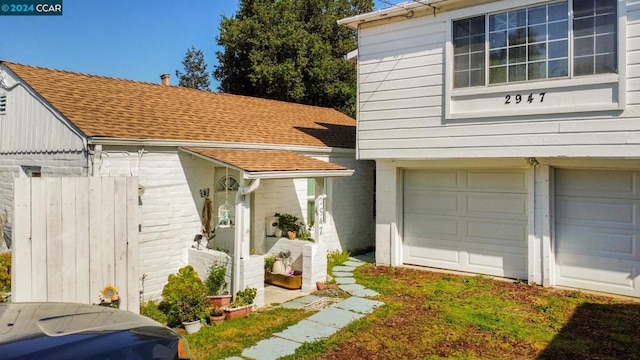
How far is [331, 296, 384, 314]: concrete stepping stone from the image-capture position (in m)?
7.07

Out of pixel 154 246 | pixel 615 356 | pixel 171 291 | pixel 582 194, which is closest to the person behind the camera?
pixel 615 356

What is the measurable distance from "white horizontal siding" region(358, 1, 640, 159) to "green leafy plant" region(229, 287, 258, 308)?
13.9ft

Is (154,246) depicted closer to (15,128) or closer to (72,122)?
(72,122)

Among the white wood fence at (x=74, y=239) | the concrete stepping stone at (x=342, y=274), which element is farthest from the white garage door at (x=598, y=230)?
the white wood fence at (x=74, y=239)

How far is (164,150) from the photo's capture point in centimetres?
762

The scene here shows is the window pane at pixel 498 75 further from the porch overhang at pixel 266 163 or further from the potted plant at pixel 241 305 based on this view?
the potted plant at pixel 241 305

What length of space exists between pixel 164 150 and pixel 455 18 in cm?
604

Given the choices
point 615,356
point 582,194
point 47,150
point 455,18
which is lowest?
point 615,356

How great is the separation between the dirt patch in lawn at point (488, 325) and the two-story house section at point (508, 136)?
3.31 feet

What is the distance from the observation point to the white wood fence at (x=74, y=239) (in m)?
5.13

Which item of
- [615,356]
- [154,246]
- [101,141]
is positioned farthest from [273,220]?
[615,356]

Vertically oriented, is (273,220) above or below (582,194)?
below

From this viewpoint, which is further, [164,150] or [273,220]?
[273,220]

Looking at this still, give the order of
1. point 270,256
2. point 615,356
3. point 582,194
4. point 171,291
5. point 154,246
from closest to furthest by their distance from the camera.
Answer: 1. point 615,356
2. point 171,291
3. point 154,246
4. point 582,194
5. point 270,256
